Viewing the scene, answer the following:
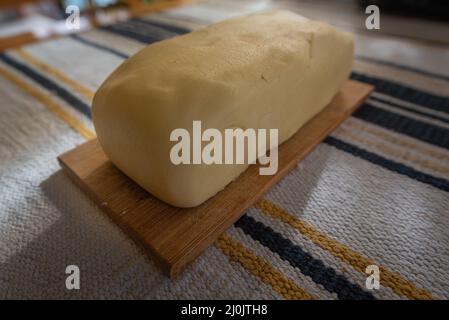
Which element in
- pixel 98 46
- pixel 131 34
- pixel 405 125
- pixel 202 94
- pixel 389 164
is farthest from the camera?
pixel 131 34

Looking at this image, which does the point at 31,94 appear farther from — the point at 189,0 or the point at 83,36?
the point at 189,0

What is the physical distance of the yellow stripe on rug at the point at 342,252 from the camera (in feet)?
1.64

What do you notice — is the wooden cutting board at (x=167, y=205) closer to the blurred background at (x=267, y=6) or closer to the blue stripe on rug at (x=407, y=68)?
the blue stripe on rug at (x=407, y=68)

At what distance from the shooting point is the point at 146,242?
1.73 feet

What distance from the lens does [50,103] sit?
3.33 feet

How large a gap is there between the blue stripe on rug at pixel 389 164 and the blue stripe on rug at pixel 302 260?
1.11ft

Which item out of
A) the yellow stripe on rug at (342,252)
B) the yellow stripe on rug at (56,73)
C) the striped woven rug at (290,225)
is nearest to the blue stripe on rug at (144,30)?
the yellow stripe on rug at (56,73)

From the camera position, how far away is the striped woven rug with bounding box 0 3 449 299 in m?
0.51

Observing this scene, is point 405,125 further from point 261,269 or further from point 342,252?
point 261,269

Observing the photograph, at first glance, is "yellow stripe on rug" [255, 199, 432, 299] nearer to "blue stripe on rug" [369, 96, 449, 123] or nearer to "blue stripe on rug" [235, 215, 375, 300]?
"blue stripe on rug" [235, 215, 375, 300]

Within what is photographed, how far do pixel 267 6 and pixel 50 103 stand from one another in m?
1.57

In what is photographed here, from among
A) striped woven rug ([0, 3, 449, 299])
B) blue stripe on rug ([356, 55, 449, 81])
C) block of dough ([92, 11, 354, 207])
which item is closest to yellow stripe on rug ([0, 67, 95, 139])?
striped woven rug ([0, 3, 449, 299])

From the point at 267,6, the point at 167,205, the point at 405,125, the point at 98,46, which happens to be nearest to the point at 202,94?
the point at 167,205

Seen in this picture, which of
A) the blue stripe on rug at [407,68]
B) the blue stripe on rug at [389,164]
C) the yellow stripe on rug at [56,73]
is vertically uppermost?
the yellow stripe on rug at [56,73]
